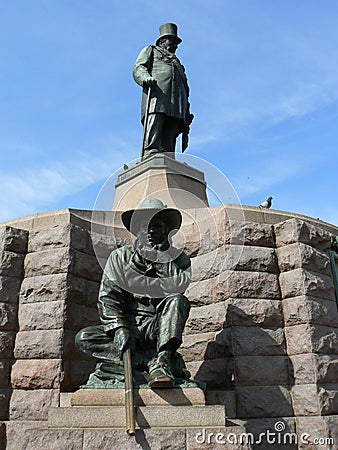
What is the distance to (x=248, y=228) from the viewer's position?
724 centimetres

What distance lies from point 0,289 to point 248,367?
3592 millimetres

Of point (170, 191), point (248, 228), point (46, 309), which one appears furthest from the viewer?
point (170, 191)

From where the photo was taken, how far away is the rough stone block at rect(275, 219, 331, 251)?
280 inches

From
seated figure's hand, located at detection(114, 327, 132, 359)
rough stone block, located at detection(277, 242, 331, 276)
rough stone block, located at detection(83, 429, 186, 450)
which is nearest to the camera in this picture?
rough stone block, located at detection(83, 429, 186, 450)

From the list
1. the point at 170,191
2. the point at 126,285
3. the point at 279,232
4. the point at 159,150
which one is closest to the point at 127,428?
the point at 126,285

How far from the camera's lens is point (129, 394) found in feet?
15.0

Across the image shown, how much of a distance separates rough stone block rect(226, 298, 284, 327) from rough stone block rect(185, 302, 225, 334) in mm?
190

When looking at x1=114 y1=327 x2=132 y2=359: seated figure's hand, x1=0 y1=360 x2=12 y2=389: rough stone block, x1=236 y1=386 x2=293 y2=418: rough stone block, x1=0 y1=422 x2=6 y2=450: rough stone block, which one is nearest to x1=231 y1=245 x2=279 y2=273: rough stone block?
x1=236 y1=386 x2=293 y2=418: rough stone block

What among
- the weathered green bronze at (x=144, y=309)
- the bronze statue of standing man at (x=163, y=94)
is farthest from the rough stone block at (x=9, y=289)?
the bronze statue of standing man at (x=163, y=94)

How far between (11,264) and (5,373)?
153 centimetres

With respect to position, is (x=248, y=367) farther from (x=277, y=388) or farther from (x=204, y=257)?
(x=204, y=257)

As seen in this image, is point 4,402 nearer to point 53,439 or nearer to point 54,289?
point 54,289

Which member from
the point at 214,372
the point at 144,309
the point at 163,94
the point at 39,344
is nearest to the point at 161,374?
the point at 144,309

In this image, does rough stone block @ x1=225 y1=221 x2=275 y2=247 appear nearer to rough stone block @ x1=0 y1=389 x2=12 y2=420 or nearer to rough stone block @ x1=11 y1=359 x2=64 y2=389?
rough stone block @ x1=11 y1=359 x2=64 y2=389
